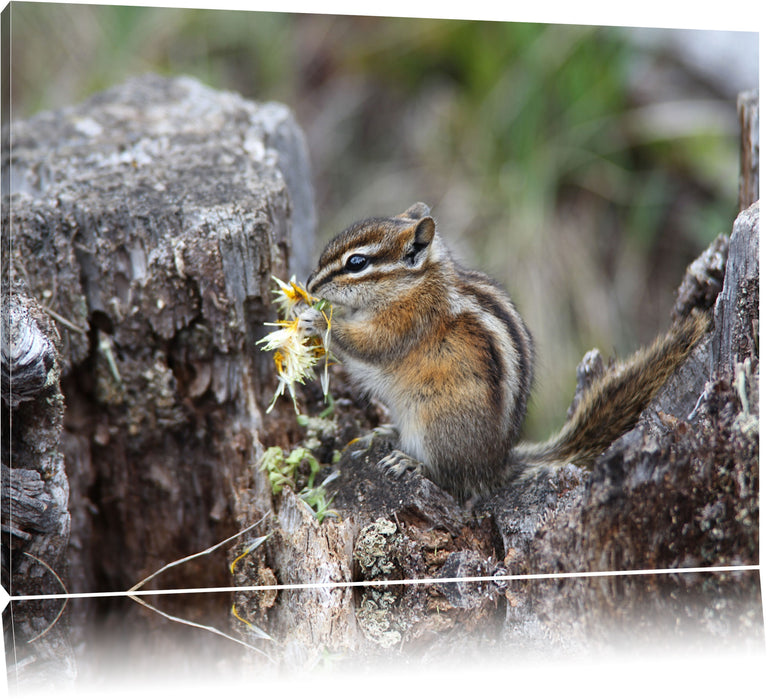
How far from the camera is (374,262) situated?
2.94 m

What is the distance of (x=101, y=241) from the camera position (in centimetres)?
311

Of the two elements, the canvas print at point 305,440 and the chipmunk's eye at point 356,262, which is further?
the chipmunk's eye at point 356,262

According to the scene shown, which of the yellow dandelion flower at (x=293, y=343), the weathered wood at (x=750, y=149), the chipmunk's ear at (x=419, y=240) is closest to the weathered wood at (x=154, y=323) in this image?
the yellow dandelion flower at (x=293, y=343)

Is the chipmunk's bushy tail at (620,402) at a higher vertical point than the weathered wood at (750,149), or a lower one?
lower

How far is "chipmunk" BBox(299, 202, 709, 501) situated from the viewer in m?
2.92

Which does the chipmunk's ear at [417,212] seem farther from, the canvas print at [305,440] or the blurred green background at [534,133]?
the blurred green background at [534,133]

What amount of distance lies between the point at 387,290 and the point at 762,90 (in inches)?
75.0

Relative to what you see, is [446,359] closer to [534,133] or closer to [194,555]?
[194,555]

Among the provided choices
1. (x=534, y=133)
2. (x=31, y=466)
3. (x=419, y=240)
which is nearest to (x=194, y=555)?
(x=31, y=466)

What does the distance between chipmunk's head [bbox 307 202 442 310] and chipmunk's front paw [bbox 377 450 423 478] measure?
1.78 ft

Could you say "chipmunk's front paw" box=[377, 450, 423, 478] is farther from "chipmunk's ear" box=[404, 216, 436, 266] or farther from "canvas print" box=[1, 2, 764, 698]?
"chipmunk's ear" box=[404, 216, 436, 266]

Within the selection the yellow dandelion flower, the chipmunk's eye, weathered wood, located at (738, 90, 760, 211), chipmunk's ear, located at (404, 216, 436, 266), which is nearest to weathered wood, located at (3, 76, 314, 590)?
the yellow dandelion flower

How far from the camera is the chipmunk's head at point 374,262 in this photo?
9.52 ft

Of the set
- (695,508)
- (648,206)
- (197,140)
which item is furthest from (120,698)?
(648,206)
